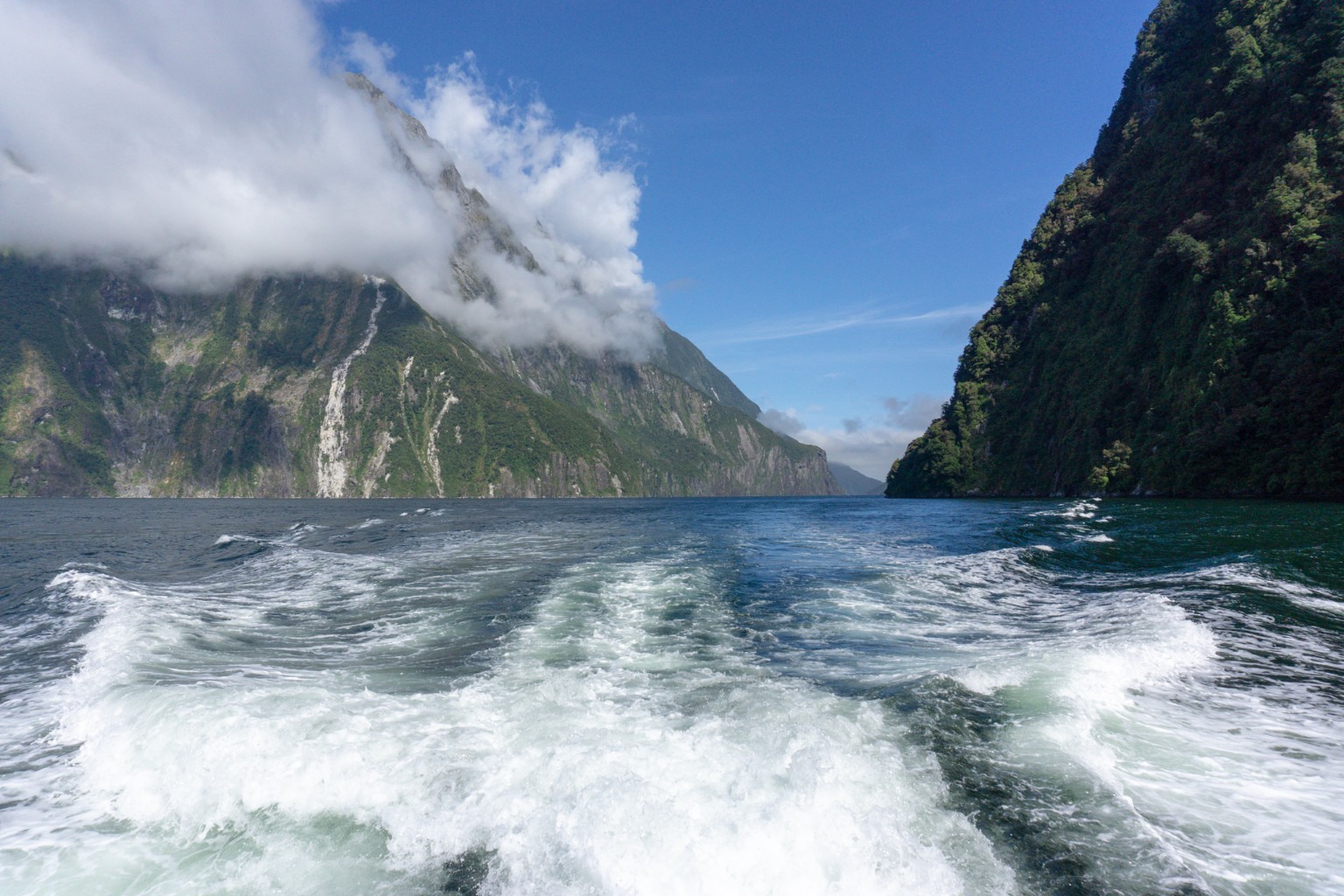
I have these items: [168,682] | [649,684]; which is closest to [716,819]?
[649,684]

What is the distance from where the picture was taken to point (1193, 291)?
63.6 metres

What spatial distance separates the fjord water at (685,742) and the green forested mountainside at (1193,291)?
4557cm

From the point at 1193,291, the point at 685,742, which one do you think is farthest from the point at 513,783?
the point at 1193,291

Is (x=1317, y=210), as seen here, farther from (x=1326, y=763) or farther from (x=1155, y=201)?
(x=1326, y=763)

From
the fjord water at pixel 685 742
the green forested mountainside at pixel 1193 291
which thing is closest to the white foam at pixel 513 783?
the fjord water at pixel 685 742

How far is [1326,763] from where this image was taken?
6977 mm

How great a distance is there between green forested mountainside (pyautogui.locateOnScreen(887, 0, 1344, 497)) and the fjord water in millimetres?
45573

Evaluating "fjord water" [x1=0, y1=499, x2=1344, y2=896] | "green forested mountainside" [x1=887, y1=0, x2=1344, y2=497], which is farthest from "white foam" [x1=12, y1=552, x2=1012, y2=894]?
"green forested mountainside" [x1=887, y1=0, x2=1344, y2=497]

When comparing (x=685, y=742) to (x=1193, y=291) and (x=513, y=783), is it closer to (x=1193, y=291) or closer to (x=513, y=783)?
(x=513, y=783)

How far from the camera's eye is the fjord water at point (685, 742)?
17.9 feet

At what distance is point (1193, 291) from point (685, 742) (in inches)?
3055

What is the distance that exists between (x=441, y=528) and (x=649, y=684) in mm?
39064

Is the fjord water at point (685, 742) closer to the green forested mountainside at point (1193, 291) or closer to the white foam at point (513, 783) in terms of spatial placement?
the white foam at point (513, 783)

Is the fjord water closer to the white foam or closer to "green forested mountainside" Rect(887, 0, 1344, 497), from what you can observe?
the white foam
